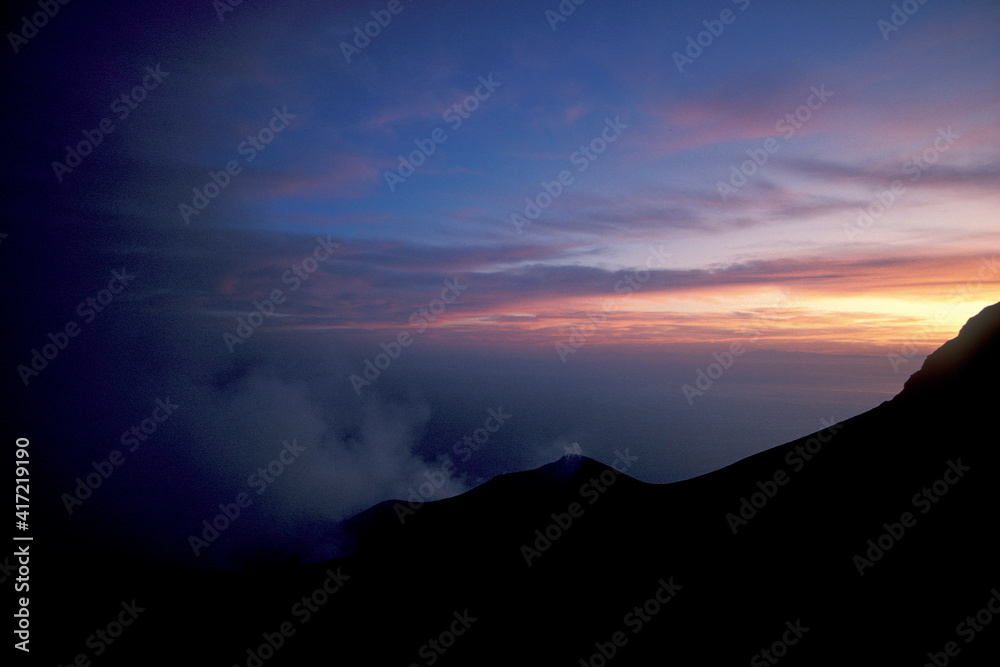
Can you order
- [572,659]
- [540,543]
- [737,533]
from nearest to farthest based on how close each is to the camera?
[572,659]
[737,533]
[540,543]

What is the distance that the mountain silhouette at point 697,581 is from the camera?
67.2ft

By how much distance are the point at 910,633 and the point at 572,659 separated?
1335cm

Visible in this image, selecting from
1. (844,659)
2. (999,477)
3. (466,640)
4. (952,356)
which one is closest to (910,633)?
(844,659)

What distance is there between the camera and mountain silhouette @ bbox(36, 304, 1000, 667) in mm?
20469

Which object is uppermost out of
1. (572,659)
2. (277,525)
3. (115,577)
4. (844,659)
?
(844,659)

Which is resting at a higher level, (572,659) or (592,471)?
(572,659)

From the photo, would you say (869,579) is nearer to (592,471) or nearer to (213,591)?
(592,471)

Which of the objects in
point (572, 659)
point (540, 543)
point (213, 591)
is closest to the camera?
point (572, 659)

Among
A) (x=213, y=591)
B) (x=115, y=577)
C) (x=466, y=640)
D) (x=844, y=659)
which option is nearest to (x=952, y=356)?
(x=844, y=659)

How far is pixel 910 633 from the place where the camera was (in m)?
18.8

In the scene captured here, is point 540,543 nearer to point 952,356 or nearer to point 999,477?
point 999,477

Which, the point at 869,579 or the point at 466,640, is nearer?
the point at 869,579

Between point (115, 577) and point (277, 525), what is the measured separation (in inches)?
6685

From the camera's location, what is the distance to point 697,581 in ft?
82.6
